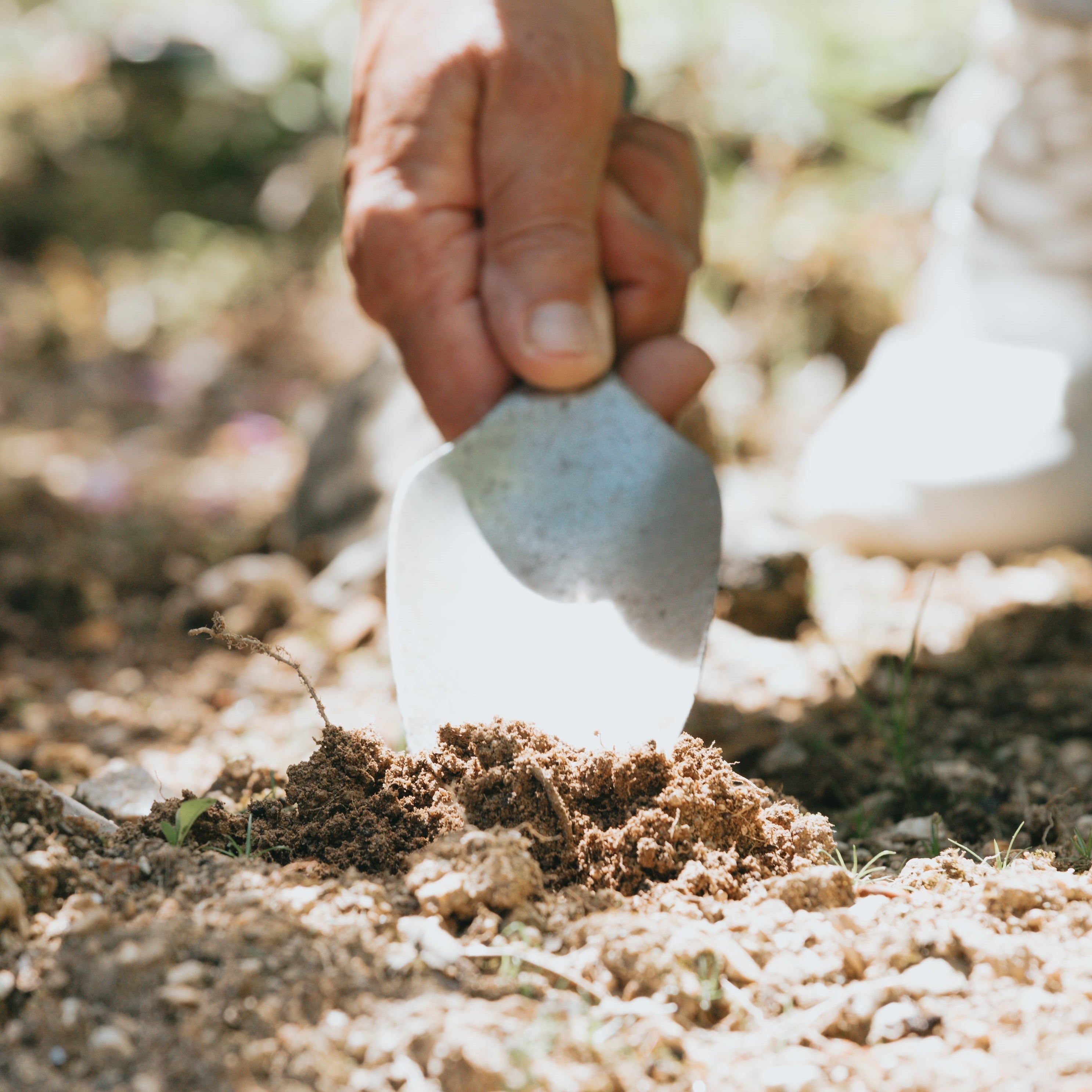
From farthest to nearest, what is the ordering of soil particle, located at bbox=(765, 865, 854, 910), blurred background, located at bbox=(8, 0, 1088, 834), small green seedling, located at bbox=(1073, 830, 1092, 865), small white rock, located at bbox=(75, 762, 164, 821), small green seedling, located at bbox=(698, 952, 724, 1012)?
1. blurred background, located at bbox=(8, 0, 1088, 834)
2. small white rock, located at bbox=(75, 762, 164, 821)
3. small green seedling, located at bbox=(1073, 830, 1092, 865)
4. soil particle, located at bbox=(765, 865, 854, 910)
5. small green seedling, located at bbox=(698, 952, 724, 1012)

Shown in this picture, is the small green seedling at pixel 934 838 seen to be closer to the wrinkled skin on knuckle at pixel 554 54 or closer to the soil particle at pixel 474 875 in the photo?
the soil particle at pixel 474 875

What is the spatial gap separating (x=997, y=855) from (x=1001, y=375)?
165cm

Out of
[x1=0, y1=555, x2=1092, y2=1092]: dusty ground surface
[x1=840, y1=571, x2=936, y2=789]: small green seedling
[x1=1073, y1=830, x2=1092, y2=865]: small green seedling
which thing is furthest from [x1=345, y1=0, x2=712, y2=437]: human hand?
[x1=1073, y1=830, x2=1092, y2=865]: small green seedling

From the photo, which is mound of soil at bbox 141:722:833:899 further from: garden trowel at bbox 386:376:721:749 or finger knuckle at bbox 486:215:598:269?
finger knuckle at bbox 486:215:598:269

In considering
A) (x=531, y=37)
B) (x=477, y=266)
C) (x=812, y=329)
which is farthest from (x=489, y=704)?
(x=812, y=329)

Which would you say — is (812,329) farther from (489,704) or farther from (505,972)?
(505,972)

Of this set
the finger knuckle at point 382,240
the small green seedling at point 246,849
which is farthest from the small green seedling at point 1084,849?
the finger knuckle at point 382,240

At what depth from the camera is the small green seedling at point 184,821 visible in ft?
3.79

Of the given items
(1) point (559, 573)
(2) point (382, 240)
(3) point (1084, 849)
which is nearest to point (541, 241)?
(2) point (382, 240)

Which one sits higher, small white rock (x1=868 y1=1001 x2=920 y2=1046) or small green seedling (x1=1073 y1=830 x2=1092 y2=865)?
small green seedling (x1=1073 y1=830 x2=1092 y2=865)

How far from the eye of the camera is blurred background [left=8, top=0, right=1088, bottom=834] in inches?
83.4

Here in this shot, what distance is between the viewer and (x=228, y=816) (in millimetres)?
1232

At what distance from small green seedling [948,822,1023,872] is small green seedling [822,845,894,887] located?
0.09 meters

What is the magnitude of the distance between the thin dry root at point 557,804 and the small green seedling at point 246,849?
0.29m
